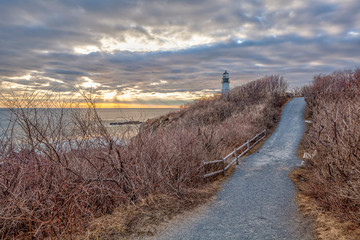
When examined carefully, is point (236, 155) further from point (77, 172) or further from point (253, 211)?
point (77, 172)

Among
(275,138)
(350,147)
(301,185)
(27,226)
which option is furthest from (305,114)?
(27,226)

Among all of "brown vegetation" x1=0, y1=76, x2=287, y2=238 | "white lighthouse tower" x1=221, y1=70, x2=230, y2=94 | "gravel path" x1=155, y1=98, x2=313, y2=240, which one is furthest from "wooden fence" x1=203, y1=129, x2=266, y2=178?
"white lighthouse tower" x1=221, y1=70, x2=230, y2=94

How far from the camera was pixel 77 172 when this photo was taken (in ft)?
20.3

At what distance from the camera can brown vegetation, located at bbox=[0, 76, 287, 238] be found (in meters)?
5.26

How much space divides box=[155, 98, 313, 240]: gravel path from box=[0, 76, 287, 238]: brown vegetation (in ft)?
3.01

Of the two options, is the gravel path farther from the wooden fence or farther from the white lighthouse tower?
the white lighthouse tower

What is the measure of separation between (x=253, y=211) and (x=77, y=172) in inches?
206

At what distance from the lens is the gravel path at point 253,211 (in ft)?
19.3

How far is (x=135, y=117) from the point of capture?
8273mm

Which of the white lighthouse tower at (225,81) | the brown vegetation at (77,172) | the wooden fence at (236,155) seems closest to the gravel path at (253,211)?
the wooden fence at (236,155)

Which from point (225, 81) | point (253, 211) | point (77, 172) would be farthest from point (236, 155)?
point (225, 81)

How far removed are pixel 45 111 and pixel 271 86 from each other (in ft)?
118

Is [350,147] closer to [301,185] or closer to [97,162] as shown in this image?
[301,185]

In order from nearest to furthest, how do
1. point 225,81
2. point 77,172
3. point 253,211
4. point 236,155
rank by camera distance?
point 77,172, point 253,211, point 236,155, point 225,81
